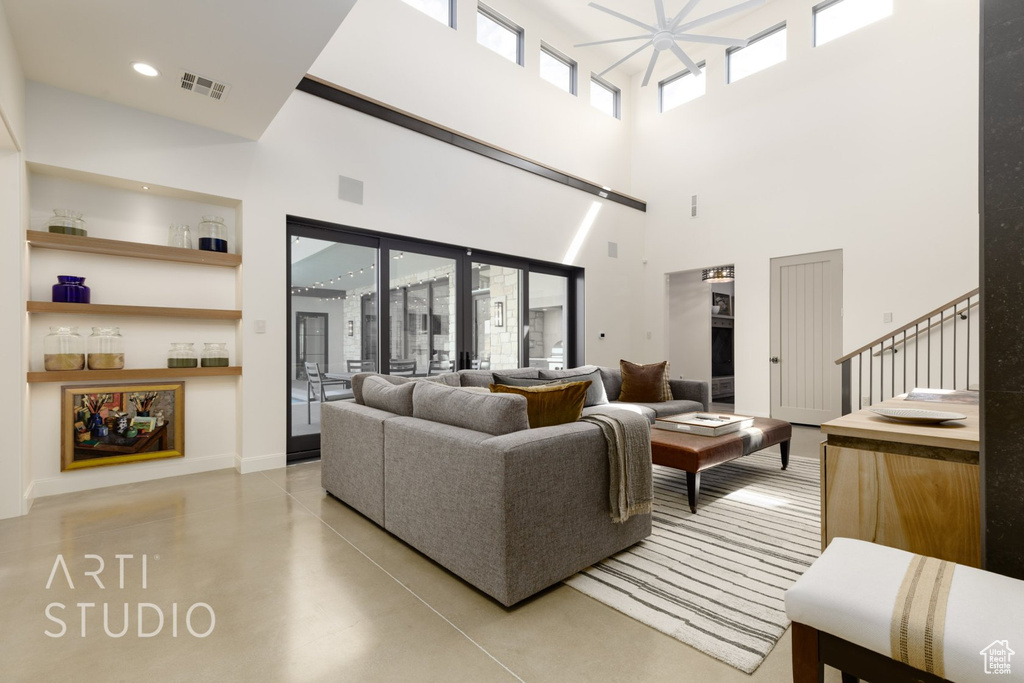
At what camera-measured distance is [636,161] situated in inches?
326

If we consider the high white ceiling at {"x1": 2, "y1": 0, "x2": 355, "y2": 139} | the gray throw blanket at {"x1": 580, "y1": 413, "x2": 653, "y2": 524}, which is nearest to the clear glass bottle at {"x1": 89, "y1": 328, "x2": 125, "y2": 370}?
the high white ceiling at {"x1": 2, "y1": 0, "x2": 355, "y2": 139}

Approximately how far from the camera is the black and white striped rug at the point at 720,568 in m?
1.76

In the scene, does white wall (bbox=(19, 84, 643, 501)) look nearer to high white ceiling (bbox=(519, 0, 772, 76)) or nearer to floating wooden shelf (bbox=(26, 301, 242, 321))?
floating wooden shelf (bbox=(26, 301, 242, 321))

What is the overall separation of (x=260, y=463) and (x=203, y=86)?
296 centimetres

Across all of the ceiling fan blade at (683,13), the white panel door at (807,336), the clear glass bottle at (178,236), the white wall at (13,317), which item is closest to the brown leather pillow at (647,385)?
the white panel door at (807,336)

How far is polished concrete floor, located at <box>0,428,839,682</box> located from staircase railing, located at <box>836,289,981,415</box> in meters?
4.80

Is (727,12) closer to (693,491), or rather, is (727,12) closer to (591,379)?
(591,379)

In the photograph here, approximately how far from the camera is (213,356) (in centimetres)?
402

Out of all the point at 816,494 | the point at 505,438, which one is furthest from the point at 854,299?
the point at 505,438

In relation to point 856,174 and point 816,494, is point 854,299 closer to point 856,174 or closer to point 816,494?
point 856,174

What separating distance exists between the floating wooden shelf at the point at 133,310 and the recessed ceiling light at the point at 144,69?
1651mm

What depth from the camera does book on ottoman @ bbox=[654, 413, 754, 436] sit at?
11.1 feet

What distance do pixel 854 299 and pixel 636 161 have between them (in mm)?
4124

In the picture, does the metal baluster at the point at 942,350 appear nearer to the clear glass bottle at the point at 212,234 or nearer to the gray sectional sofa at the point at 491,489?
the gray sectional sofa at the point at 491,489
